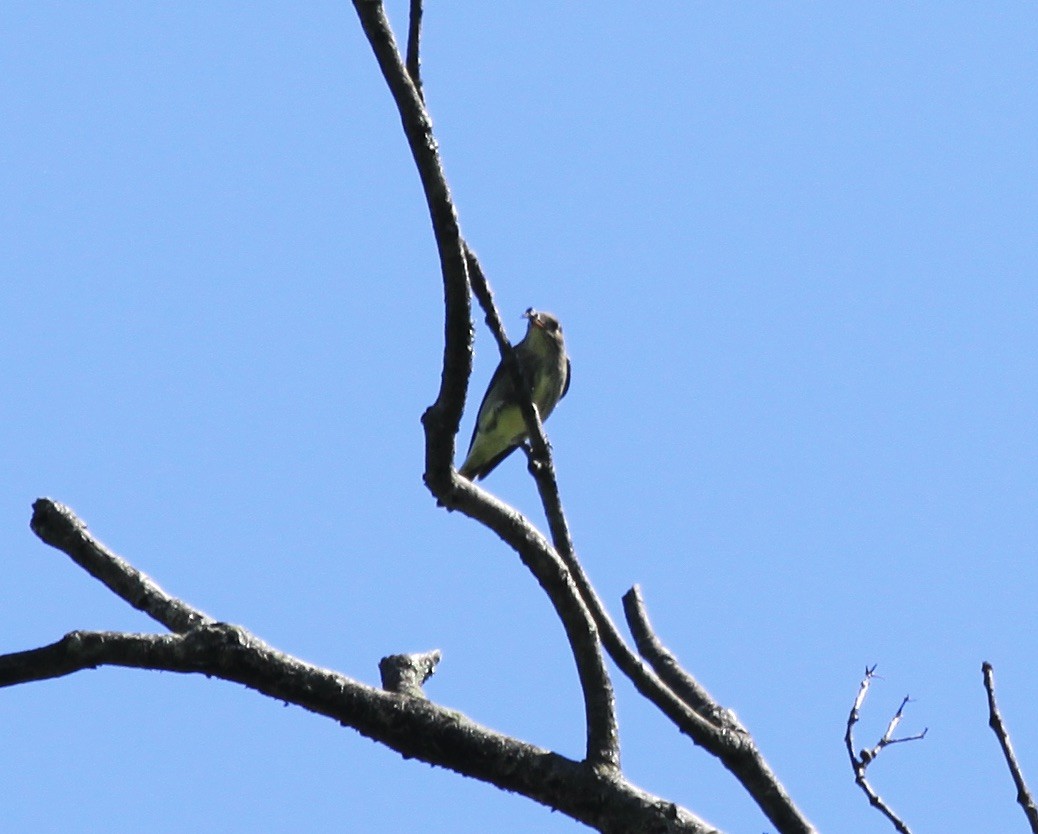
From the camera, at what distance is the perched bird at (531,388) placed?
9828mm

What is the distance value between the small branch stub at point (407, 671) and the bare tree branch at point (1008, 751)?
1.38 meters

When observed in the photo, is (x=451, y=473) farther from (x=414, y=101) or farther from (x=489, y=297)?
(x=414, y=101)

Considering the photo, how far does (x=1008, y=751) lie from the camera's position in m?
3.07

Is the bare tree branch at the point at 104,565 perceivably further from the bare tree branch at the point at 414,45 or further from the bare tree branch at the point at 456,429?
the bare tree branch at the point at 414,45

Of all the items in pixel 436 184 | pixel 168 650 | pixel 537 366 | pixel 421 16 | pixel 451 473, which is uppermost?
pixel 537 366

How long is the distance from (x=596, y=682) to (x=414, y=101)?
1.57 metres

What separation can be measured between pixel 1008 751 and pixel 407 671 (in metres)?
1.55

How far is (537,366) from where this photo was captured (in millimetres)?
10305

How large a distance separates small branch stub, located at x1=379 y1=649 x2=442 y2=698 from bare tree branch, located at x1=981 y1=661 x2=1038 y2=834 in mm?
1378

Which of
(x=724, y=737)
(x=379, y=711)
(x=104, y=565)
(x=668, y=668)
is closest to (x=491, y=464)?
(x=668, y=668)

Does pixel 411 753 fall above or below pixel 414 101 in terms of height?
below

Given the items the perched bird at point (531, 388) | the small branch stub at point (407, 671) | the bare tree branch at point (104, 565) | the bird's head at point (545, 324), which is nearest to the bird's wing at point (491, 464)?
the perched bird at point (531, 388)

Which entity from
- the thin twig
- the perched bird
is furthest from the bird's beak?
the thin twig

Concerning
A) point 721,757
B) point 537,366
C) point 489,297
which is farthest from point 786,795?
point 537,366
